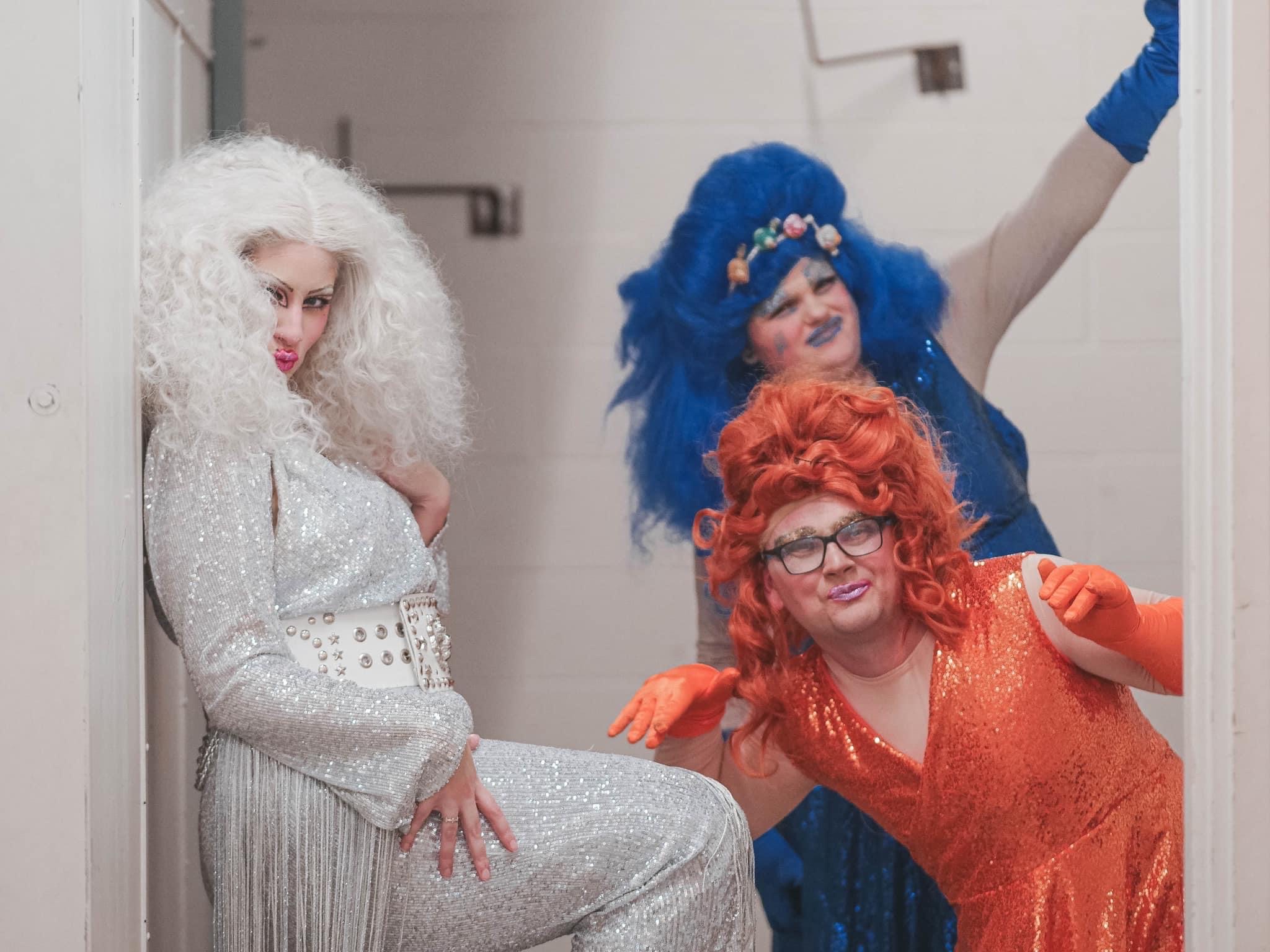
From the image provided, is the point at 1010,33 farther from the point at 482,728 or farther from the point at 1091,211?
the point at 482,728

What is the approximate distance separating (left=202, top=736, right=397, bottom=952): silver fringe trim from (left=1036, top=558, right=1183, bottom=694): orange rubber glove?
750mm

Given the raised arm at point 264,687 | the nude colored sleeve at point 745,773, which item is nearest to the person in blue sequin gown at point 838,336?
the nude colored sleeve at point 745,773

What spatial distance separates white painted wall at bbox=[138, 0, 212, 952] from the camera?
1.78 metres

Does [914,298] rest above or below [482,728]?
above

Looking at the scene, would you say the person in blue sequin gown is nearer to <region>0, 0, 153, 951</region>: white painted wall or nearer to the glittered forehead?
the glittered forehead

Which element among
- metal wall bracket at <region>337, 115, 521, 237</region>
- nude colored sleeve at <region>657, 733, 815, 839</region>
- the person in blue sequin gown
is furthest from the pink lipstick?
metal wall bracket at <region>337, 115, 521, 237</region>

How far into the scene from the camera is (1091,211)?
2.33 m

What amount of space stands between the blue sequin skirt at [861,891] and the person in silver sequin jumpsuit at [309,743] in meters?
0.68

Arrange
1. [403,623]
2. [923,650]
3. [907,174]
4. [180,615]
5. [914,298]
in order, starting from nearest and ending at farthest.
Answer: [180,615] < [403,623] < [923,650] < [914,298] < [907,174]

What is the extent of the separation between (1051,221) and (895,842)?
0.99 meters

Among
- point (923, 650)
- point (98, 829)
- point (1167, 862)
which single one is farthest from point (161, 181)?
point (1167, 862)

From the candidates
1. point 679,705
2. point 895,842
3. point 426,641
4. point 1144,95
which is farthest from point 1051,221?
point 426,641

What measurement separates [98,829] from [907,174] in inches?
63.4

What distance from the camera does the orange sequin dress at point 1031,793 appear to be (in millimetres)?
1673
